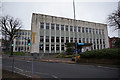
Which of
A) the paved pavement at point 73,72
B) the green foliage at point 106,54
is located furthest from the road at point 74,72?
the green foliage at point 106,54

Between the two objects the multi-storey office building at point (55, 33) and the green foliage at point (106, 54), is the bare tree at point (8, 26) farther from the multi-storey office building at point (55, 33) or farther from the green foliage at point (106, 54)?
the green foliage at point (106, 54)

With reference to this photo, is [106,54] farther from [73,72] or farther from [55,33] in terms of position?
[55,33]

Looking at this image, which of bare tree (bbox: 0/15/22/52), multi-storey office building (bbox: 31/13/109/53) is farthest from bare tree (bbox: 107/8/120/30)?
bare tree (bbox: 0/15/22/52)

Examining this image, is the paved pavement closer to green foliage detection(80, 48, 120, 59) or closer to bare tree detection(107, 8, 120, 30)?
green foliage detection(80, 48, 120, 59)

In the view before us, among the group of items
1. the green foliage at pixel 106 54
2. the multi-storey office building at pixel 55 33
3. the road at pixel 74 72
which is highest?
the multi-storey office building at pixel 55 33

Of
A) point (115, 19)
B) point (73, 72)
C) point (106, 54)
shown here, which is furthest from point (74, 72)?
point (115, 19)

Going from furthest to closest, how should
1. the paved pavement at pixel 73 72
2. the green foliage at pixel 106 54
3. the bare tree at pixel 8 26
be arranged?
the bare tree at pixel 8 26
the green foliage at pixel 106 54
the paved pavement at pixel 73 72

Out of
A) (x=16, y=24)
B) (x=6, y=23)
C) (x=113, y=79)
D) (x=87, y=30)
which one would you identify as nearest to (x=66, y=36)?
(x=87, y=30)

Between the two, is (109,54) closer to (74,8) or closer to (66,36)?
(74,8)

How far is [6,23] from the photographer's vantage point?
30.0 metres

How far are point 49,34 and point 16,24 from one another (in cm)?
1320

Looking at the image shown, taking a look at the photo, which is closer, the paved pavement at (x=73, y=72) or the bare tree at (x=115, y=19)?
the paved pavement at (x=73, y=72)

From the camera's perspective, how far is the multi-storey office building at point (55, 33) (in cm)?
2935

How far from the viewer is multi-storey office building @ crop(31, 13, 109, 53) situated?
1156 inches
